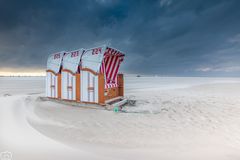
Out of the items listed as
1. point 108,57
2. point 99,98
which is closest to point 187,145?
point 99,98

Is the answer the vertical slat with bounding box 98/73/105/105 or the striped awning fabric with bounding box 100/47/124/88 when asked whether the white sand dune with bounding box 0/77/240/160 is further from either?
the striped awning fabric with bounding box 100/47/124/88

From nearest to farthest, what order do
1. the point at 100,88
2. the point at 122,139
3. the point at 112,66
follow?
the point at 122,139 → the point at 100,88 → the point at 112,66

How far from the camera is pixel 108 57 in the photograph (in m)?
6.31

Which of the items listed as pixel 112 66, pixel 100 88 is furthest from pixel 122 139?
pixel 112 66

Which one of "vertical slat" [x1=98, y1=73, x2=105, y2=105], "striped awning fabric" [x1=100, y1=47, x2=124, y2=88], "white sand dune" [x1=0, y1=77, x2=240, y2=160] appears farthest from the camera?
"striped awning fabric" [x1=100, y1=47, x2=124, y2=88]

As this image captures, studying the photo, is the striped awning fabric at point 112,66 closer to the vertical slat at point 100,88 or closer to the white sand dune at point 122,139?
the vertical slat at point 100,88

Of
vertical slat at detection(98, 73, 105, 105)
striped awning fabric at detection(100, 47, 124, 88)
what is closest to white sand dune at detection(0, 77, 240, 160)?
vertical slat at detection(98, 73, 105, 105)

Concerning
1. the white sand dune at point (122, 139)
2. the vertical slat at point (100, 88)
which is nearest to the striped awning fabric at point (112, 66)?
the vertical slat at point (100, 88)

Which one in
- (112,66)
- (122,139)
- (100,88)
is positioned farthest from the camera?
(112,66)

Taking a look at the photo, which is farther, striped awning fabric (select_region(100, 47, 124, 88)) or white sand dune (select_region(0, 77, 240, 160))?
striped awning fabric (select_region(100, 47, 124, 88))

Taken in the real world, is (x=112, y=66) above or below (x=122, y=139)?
above

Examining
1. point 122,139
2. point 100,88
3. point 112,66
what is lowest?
point 122,139

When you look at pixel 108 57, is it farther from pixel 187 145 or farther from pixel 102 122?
pixel 187 145

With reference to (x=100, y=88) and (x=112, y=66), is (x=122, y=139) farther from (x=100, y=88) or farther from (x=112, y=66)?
(x=112, y=66)
